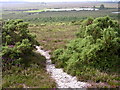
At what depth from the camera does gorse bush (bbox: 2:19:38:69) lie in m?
13.4

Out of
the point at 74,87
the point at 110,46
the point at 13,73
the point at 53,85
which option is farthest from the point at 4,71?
the point at 110,46

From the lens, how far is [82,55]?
43.2ft

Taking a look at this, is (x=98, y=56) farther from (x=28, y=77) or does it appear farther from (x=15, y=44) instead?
(x=15, y=44)

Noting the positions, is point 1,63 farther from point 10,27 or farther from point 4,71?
point 10,27

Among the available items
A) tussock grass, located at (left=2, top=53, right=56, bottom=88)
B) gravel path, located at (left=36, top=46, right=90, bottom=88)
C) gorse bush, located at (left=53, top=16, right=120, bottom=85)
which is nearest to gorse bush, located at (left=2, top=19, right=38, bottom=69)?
tussock grass, located at (left=2, top=53, right=56, bottom=88)

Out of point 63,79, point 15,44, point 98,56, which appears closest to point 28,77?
point 63,79

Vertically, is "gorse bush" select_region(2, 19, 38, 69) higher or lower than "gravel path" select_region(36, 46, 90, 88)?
higher

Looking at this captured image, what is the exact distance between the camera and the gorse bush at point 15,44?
13.4 m

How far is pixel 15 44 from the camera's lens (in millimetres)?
15266

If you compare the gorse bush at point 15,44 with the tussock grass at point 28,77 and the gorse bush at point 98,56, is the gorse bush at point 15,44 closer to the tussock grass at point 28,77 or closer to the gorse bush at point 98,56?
the tussock grass at point 28,77

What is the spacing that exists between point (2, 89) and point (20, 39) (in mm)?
6757

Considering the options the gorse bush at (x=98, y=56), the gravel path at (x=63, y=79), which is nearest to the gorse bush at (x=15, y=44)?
the gravel path at (x=63, y=79)

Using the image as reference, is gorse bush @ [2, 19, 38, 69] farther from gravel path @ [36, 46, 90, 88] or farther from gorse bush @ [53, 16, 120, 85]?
gorse bush @ [53, 16, 120, 85]

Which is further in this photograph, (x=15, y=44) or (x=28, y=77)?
(x=15, y=44)
